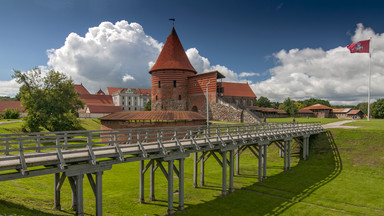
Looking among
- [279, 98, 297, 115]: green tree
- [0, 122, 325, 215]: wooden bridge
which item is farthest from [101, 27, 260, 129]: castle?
[0, 122, 325, 215]: wooden bridge

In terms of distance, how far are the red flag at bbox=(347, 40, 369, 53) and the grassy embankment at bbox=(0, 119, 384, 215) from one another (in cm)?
1326

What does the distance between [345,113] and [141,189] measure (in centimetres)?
7464

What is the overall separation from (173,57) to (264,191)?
3616 cm

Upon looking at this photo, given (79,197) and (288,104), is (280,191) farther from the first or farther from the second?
(288,104)

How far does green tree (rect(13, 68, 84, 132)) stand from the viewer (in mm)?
33906

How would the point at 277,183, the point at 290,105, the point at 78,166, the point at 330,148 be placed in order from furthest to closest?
the point at 290,105, the point at 330,148, the point at 277,183, the point at 78,166

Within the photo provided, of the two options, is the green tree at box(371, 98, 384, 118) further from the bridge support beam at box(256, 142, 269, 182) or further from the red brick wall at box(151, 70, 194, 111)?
the bridge support beam at box(256, 142, 269, 182)

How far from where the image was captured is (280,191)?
54.0ft

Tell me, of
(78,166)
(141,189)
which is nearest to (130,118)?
(141,189)

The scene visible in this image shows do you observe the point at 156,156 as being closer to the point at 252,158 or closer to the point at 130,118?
the point at 252,158

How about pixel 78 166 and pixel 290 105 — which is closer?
pixel 78 166

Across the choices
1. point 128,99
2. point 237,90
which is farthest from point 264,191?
point 128,99

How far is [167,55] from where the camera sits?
48.5m

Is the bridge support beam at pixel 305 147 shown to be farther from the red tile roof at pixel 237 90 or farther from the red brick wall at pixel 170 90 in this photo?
the red tile roof at pixel 237 90
